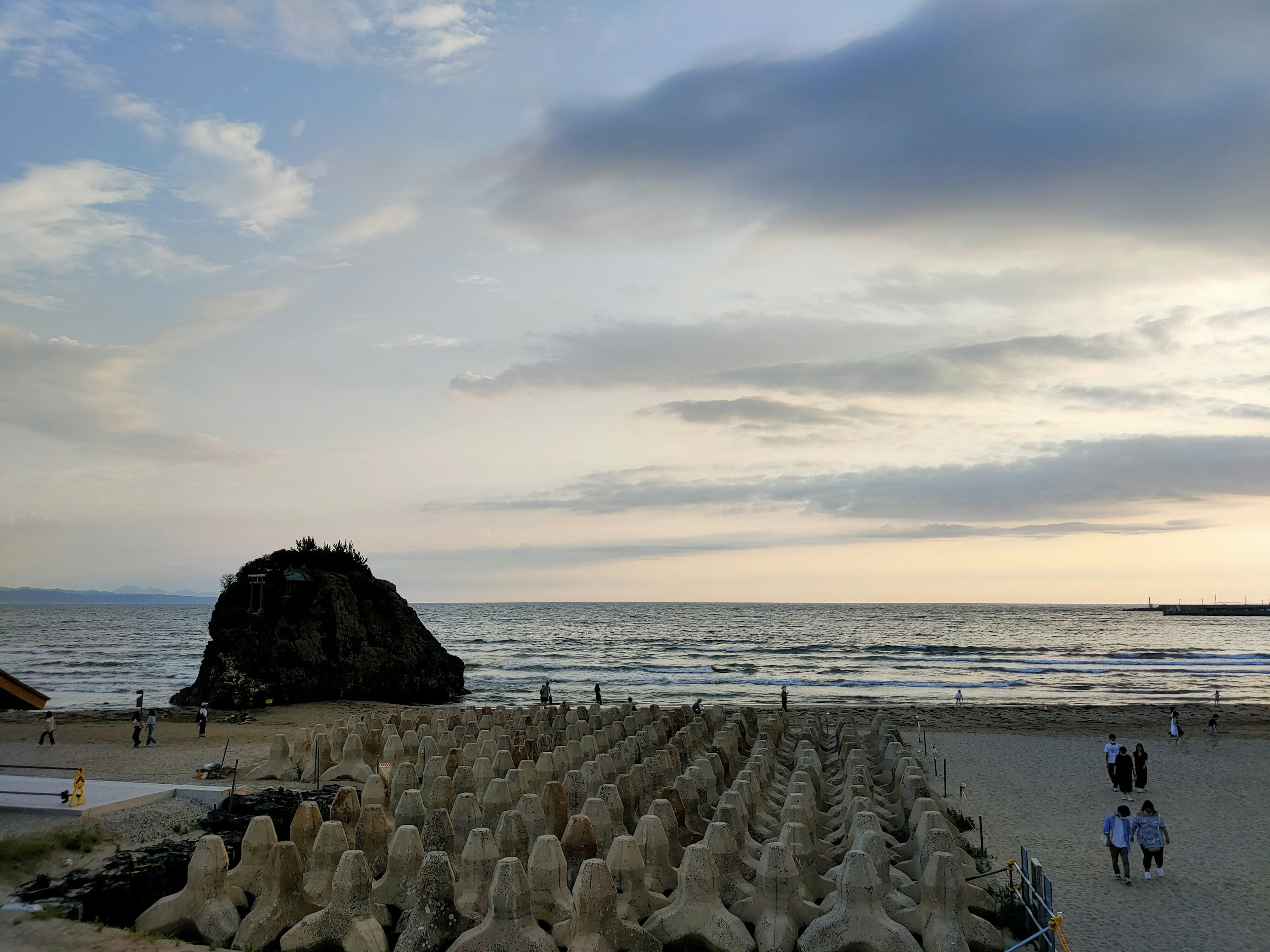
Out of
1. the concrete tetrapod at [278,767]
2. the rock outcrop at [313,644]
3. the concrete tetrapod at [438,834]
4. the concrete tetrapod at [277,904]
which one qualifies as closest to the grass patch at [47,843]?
the concrete tetrapod at [277,904]

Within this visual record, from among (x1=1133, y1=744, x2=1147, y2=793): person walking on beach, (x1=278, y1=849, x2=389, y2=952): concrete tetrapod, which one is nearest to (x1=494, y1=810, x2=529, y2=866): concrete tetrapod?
(x1=278, y1=849, x2=389, y2=952): concrete tetrapod

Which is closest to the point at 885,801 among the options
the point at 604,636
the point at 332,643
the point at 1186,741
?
the point at 1186,741

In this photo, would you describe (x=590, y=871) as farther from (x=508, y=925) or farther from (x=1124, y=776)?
(x=1124, y=776)

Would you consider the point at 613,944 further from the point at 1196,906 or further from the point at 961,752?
the point at 961,752

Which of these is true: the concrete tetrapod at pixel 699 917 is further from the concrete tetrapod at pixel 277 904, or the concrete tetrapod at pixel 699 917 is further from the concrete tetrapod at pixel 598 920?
the concrete tetrapod at pixel 277 904

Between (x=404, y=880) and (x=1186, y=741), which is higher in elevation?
(x=404, y=880)

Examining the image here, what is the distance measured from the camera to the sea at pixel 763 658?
4962cm

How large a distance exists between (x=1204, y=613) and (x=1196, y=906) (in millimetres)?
193035

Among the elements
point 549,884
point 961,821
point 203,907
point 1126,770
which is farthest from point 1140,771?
point 203,907

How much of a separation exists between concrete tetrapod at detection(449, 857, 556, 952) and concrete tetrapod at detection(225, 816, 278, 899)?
282 cm

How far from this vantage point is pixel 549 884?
964cm

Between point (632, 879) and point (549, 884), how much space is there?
899 millimetres

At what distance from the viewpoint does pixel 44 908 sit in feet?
32.1

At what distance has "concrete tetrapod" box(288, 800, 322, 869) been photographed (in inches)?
431
